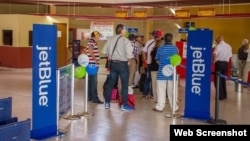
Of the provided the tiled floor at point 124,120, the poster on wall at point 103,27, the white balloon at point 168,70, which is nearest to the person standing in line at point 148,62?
the tiled floor at point 124,120

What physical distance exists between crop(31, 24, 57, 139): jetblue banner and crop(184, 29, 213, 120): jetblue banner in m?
2.46

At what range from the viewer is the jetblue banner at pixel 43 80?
4805 millimetres

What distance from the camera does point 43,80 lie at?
492 centimetres

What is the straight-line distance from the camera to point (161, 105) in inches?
286

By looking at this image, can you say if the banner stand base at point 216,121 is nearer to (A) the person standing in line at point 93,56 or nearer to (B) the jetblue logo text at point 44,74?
(A) the person standing in line at point 93,56

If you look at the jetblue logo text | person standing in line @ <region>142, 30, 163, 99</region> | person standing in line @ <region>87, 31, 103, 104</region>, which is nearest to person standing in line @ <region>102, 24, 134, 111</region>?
person standing in line @ <region>87, 31, 103, 104</region>

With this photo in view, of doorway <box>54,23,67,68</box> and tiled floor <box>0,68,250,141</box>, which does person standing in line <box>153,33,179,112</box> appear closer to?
tiled floor <box>0,68,250,141</box>

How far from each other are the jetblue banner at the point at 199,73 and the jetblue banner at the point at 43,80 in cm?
246

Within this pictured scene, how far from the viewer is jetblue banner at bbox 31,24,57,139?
4.80 metres

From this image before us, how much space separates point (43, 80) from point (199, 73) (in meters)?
2.73

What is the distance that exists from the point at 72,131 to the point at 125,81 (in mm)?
1867

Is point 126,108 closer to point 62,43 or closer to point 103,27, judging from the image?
point 62,43

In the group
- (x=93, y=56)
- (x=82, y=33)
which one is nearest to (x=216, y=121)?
(x=93, y=56)

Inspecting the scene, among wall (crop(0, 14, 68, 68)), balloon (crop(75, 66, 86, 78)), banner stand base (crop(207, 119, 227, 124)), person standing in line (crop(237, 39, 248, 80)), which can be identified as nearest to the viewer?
banner stand base (crop(207, 119, 227, 124))
